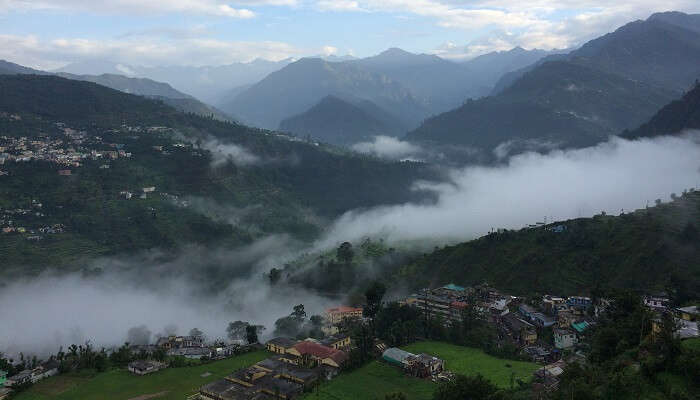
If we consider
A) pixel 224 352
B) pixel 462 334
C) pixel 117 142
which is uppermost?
pixel 117 142

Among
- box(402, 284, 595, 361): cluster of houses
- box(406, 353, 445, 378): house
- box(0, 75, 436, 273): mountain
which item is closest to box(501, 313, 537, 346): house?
box(402, 284, 595, 361): cluster of houses

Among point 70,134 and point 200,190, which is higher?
point 70,134

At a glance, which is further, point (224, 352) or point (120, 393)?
point (224, 352)

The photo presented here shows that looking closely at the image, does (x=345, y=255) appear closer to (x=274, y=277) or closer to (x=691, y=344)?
(x=274, y=277)

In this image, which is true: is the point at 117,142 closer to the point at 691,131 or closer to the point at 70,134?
the point at 70,134

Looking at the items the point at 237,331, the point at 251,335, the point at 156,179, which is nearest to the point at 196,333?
the point at 237,331

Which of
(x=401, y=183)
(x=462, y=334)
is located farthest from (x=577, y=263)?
(x=401, y=183)
